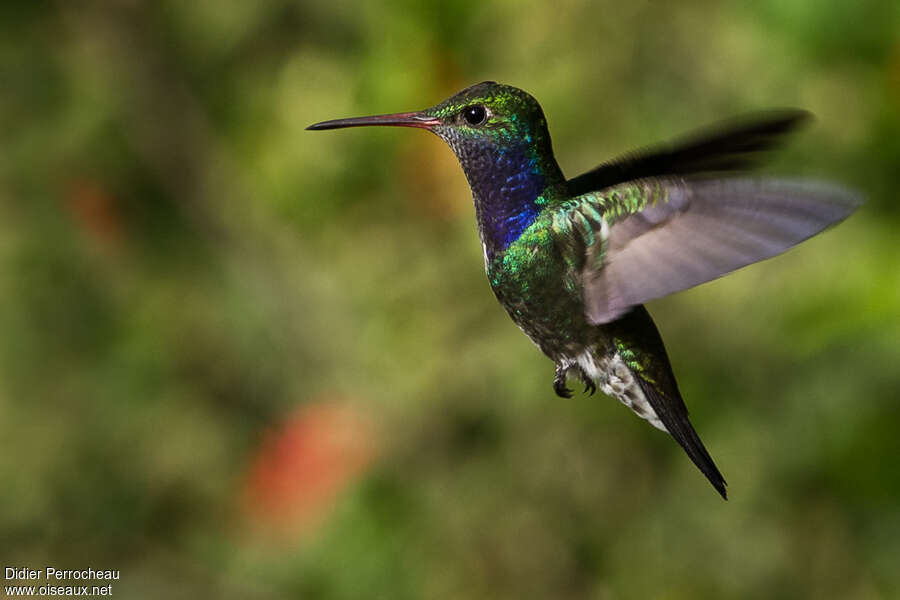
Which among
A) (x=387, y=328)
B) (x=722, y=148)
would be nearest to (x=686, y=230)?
(x=722, y=148)

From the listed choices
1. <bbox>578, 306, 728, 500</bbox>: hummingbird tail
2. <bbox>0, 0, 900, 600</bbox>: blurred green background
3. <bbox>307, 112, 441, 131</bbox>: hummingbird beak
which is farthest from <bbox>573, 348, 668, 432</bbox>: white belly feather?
<bbox>0, 0, 900, 600</bbox>: blurred green background

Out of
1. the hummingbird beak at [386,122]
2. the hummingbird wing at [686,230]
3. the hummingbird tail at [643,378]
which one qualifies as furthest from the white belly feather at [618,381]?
the hummingbird beak at [386,122]

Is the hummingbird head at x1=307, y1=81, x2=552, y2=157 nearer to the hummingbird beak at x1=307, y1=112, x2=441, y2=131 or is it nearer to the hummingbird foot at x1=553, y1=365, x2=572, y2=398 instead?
the hummingbird beak at x1=307, y1=112, x2=441, y2=131

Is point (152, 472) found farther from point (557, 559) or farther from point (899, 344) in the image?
point (899, 344)

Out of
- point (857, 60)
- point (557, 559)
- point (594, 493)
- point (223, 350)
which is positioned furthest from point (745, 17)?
point (223, 350)

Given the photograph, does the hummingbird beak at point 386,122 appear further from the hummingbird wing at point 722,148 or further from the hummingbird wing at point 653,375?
the hummingbird wing at point 653,375

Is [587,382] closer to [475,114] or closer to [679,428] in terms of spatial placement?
[679,428]
